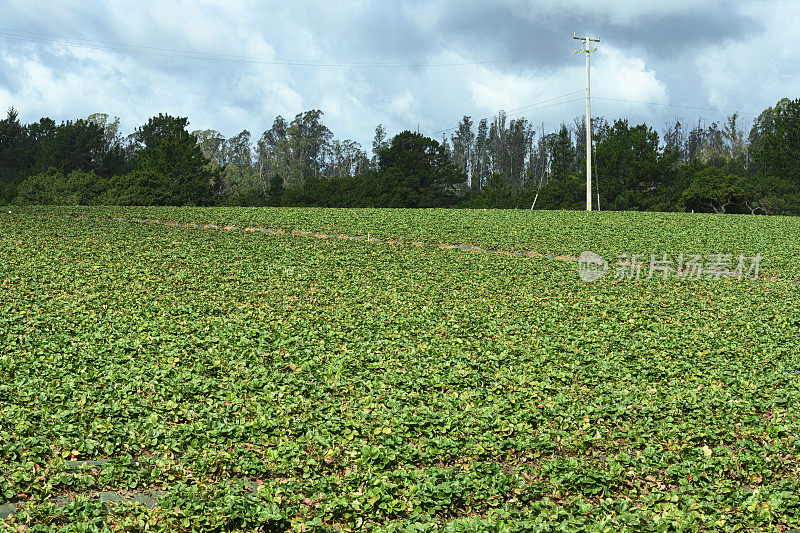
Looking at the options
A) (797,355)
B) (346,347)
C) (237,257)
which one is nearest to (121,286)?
(237,257)

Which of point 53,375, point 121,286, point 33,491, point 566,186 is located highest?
point 566,186

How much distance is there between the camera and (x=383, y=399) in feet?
19.9

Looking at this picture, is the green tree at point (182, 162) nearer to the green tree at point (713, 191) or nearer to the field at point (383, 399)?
the field at point (383, 399)

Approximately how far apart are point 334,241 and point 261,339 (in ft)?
28.9

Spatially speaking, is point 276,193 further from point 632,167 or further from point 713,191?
point 713,191

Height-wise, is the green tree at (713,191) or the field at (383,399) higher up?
the green tree at (713,191)

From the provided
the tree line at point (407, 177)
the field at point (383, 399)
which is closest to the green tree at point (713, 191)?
the tree line at point (407, 177)

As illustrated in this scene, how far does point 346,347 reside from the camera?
24.5 feet

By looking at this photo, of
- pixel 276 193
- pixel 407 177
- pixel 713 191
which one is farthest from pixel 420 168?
pixel 713 191

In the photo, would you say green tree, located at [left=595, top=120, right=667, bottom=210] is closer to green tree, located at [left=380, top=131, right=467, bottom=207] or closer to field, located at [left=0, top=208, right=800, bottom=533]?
green tree, located at [left=380, top=131, right=467, bottom=207]

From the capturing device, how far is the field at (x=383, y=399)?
429 cm

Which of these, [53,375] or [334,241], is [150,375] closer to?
[53,375]

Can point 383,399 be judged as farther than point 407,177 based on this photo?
No

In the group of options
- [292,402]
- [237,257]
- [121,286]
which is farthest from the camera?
[237,257]
